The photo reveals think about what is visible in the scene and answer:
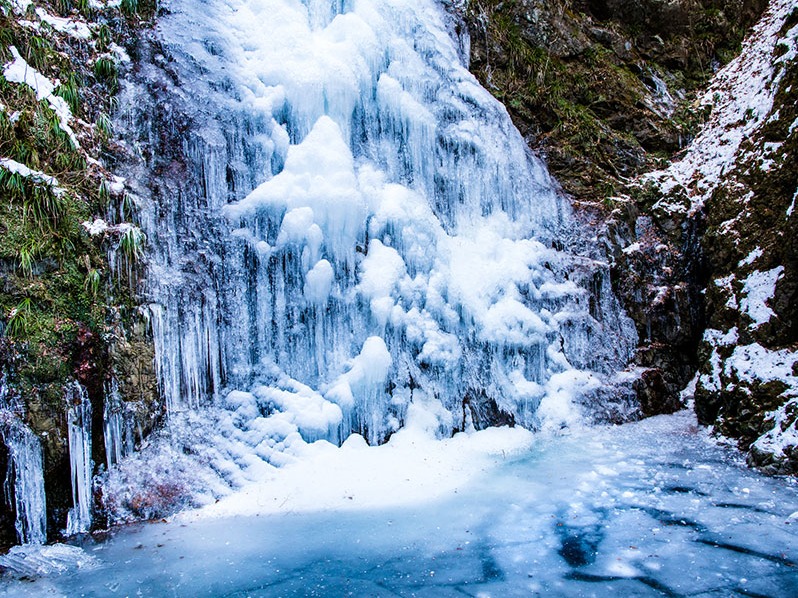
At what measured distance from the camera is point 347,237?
6805mm

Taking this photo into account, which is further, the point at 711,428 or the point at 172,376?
the point at 711,428

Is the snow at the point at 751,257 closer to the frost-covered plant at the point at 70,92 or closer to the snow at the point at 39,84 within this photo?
the snow at the point at 39,84

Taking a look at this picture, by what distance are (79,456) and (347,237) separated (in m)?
3.66

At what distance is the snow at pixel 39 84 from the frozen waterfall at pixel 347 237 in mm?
678

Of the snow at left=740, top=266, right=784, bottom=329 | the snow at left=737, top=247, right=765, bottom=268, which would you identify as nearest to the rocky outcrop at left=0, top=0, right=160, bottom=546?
the snow at left=740, top=266, right=784, bottom=329

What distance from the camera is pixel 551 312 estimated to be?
769cm

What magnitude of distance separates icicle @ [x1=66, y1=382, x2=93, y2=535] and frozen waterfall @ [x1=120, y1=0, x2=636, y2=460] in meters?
0.79

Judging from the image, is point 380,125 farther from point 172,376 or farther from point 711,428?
point 711,428

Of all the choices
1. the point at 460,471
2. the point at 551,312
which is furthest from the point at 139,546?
the point at 551,312

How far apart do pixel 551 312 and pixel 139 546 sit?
5.68m

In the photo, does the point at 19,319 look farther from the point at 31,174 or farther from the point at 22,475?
the point at 31,174

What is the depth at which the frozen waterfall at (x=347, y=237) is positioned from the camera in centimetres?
598

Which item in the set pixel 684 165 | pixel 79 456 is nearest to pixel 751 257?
pixel 684 165

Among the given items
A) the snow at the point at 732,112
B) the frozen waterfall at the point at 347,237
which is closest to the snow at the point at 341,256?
the frozen waterfall at the point at 347,237
